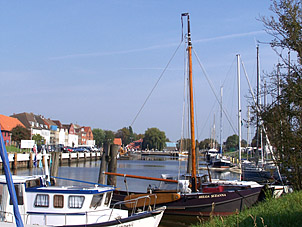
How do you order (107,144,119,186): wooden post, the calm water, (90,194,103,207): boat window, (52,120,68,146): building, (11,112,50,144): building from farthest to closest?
1. (52,120,68,146): building
2. (11,112,50,144): building
3. the calm water
4. (107,144,119,186): wooden post
5. (90,194,103,207): boat window

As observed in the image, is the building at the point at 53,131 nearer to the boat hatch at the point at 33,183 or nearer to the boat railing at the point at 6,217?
the boat hatch at the point at 33,183

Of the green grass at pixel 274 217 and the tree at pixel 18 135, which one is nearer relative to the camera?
the green grass at pixel 274 217

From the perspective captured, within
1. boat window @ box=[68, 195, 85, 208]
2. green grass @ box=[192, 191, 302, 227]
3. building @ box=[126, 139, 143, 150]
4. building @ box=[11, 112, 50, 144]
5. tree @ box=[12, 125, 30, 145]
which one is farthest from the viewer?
building @ box=[126, 139, 143, 150]

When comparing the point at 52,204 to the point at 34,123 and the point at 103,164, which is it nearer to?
the point at 103,164

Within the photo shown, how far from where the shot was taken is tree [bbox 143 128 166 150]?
7318 inches

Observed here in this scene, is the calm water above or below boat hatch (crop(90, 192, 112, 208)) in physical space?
below

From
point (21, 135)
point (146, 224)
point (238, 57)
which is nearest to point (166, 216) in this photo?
point (146, 224)

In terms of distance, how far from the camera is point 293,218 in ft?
36.0

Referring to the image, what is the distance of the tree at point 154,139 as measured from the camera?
186 m

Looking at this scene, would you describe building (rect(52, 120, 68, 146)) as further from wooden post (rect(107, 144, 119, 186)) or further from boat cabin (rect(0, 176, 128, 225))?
boat cabin (rect(0, 176, 128, 225))

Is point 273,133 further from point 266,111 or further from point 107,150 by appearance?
point 107,150

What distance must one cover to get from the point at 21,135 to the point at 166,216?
76103 millimetres

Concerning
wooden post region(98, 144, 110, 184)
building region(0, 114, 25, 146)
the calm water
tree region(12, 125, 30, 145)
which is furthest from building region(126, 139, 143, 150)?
wooden post region(98, 144, 110, 184)

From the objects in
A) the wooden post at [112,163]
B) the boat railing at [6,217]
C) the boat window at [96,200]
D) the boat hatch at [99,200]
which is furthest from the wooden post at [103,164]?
the boat railing at [6,217]
